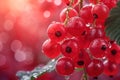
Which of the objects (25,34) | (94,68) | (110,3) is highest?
(25,34)

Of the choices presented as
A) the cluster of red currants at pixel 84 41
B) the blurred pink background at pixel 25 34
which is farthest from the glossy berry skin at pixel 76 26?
the blurred pink background at pixel 25 34

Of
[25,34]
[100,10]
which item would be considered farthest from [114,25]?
[25,34]

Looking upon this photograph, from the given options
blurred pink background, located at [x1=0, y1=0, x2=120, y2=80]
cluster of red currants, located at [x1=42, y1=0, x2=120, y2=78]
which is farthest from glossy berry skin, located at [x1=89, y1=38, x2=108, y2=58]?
blurred pink background, located at [x1=0, y1=0, x2=120, y2=80]

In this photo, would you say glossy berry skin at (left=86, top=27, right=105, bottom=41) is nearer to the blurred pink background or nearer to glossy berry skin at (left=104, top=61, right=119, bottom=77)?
glossy berry skin at (left=104, top=61, right=119, bottom=77)

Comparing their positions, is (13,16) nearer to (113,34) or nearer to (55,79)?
(55,79)

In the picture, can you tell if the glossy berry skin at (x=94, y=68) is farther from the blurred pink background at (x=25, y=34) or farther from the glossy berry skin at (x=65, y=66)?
the blurred pink background at (x=25, y=34)

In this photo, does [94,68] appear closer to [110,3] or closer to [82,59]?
[82,59]
